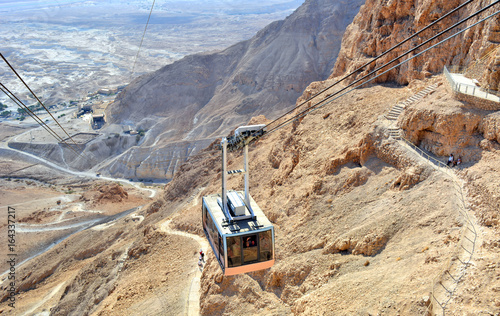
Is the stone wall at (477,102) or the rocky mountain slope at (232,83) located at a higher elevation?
the stone wall at (477,102)

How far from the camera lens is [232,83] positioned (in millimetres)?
95562

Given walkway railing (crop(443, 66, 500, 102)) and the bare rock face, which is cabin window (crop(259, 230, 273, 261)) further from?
the bare rock face

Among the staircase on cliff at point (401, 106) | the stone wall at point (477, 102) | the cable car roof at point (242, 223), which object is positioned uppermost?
the stone wall at point (477, 102)

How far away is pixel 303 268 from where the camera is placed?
17.5 metres

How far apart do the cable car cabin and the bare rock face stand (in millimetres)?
13272

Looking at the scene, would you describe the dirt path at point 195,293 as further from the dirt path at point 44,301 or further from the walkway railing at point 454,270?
the dirt path at point 44,301

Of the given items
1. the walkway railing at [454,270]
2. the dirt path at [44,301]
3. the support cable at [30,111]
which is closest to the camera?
the walkway railing at [454,270]

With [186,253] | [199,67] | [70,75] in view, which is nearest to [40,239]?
[186,253]

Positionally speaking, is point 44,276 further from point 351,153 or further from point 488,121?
point 488,121

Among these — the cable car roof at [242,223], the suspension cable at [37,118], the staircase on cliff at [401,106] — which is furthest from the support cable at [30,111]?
the staircase on cliff at [401,106]

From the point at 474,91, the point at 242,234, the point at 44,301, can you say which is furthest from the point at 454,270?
the point at 44,301

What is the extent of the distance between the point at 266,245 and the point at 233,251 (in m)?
1.24

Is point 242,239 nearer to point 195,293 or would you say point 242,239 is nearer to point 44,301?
point 195,293

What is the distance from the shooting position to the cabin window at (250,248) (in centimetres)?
1425
